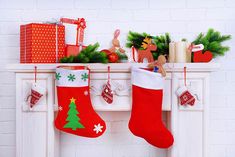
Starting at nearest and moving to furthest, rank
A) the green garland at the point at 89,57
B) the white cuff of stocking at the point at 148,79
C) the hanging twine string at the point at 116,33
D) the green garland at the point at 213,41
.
Answer: the white cuff of stocking at the point at 148,79, the green garland at the point at 89,57, the green garland at the point at 213,41, the hanging twine string at the point at 116,33

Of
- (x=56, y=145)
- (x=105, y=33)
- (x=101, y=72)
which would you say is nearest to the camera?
(x=101, y=72)

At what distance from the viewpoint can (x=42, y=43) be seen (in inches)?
84.6

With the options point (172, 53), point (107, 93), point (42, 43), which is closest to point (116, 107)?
point (107, 93)

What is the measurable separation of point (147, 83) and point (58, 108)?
56 cm

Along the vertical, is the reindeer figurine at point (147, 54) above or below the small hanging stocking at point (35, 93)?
above

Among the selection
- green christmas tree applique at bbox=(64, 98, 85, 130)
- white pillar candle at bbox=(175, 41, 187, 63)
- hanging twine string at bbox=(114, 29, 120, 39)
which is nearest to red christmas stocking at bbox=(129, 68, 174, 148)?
white pillar candle at bbox=(175, 41, 187, 63)

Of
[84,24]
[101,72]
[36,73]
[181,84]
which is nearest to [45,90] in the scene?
[36,73]

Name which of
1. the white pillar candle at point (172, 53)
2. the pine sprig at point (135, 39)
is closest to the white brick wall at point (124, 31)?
the pine sprig at point (135, 39)

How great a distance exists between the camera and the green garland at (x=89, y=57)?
2.12 meters

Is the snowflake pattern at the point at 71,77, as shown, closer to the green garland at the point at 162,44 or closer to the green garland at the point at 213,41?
the green garland at the point at 162,44

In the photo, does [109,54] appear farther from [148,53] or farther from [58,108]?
[58,108]

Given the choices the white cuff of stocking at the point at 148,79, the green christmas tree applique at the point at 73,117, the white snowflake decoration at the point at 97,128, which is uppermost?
the white cuff of stocking at the point at 148,79

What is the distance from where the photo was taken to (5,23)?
8.17 feet

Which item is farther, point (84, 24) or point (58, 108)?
point (84, 24)
